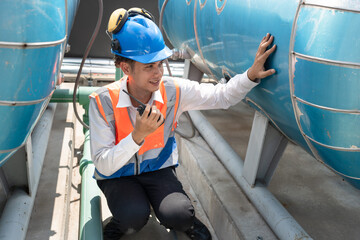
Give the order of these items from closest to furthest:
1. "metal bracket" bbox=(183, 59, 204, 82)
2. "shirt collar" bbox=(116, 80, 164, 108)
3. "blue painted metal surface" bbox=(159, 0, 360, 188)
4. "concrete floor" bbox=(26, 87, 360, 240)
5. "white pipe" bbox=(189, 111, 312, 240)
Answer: "blue painted metal surface" bbox=(159, 0, 360, 188), "shirt collar" bbox=(116, 80, 164, 108), "white pipe" bbox=(189, 111, 312, 240), "concrete floor" bbox=(26, 87, 360, 240), "metal bracket" bbox=(183, 59, 204, 82)

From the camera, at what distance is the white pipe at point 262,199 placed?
67.3 inches

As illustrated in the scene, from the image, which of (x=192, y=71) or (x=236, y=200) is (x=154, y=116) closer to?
(x=236, y=200)

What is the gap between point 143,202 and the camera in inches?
65.8

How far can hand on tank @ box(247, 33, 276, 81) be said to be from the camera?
1.38 meters

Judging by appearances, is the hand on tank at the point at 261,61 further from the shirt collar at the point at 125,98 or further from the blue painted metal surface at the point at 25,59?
the blue painted metal surface at the point at 25,59

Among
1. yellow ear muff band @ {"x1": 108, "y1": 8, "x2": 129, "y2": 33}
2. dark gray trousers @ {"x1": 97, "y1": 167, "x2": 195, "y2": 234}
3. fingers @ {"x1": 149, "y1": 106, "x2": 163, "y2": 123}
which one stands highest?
yellow ear muff band @ {"x1": 108, "y1": 8, "x2": 129, "y2": 33}

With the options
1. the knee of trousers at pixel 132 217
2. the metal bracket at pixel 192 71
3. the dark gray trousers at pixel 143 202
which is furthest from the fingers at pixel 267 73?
the metal bracket at pixel 192 71

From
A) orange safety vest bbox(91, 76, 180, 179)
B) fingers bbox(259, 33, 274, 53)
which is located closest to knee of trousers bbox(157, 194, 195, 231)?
orange safety vest bbox(91, 76, 180, 179)

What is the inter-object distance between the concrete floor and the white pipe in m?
0.06

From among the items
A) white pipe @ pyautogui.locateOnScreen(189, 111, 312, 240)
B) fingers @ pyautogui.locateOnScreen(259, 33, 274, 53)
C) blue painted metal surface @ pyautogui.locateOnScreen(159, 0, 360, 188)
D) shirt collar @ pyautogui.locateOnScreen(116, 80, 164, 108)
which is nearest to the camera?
blue painted metal surface @ pyautogui.locateOnScreen(159, 0, 360, 188)

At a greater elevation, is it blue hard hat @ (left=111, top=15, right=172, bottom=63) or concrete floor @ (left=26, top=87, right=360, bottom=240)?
blue hard hat @ (left=111, top=15, right=172, bottom=63)

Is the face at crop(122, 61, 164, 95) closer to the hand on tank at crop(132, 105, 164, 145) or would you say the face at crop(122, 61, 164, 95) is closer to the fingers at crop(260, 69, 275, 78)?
the hand on tank at crop(132, 105, 164, 145)

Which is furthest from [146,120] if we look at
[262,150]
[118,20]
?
[262,150]

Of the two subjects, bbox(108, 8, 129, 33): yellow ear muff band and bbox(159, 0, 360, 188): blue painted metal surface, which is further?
bbox(108, 8, 129, 33): yellow ear muff band
